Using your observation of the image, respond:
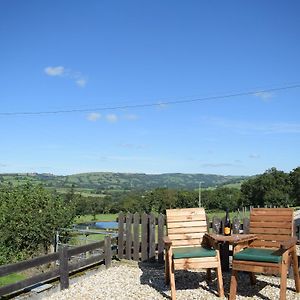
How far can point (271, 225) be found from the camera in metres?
5.61

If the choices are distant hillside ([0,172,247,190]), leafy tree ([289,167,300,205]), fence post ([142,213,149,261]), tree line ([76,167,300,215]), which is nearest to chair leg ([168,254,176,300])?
fence post ([142,213,149,261])

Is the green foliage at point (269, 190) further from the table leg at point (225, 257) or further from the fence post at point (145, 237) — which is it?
the table leg at point (225, 257)

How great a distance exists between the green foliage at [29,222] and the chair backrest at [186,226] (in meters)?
7.44

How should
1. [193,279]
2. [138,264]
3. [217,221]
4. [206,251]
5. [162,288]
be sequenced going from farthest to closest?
[138,264], [217,221], [193,279], [162,288], [206,251]

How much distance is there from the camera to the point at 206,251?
17.4 ft

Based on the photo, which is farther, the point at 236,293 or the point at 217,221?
the point at 217,221

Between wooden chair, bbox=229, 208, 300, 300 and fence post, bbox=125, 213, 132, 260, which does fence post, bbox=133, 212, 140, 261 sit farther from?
wooden chair, bbox=229, 208, 300, 300

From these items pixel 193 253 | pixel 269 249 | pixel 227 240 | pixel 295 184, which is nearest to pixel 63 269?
pixel 193 253

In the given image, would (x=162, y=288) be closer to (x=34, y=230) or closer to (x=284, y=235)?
(x=284, y=235)

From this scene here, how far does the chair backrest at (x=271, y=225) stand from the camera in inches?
216

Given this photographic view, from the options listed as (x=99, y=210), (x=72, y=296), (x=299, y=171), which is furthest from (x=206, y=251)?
(x=299, y=171)

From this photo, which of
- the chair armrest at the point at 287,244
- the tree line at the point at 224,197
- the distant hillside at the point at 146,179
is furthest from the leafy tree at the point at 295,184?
the distant hillside at the point at 146,179

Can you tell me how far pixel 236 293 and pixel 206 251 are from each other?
73cm

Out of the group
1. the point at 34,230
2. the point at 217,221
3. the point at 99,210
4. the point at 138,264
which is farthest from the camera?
the point at 99,210
